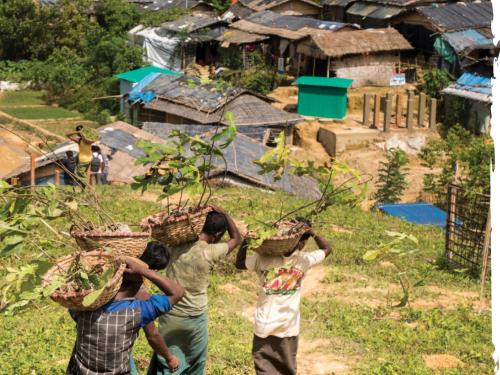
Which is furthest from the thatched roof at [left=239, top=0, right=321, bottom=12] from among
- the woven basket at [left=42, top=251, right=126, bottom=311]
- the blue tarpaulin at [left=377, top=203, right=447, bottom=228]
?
the woven basket at [left=42, top=251, right=126, bottom=311]

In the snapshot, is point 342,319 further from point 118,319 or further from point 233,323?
point 118,319

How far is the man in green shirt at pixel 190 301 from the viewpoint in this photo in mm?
4938

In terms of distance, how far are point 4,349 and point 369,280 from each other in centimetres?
406

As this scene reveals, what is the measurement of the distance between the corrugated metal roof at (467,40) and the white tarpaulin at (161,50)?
1033cm

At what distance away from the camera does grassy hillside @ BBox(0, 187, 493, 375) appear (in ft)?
20.6

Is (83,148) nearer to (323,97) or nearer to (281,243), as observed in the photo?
(281,243)

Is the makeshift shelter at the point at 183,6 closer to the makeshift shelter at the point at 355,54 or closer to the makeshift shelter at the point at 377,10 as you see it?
the makeshift shelter at the point at 377,10

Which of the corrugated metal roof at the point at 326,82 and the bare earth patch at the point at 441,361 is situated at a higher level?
the corrugated metal roof at the point at 326,82

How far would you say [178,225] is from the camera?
4891mm

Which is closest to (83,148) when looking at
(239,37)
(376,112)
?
(376,112)

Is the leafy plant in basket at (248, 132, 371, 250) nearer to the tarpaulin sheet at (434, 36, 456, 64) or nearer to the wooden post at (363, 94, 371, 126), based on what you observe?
the wooden post at (363, 94, 371, 126)

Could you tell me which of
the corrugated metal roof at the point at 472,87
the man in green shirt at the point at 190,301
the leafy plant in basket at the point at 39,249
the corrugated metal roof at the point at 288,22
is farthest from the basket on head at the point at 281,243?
the corrugated metal roof at the point at 288,22

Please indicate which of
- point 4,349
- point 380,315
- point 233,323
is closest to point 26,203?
point 4,349

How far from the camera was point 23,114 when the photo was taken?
28.0m
